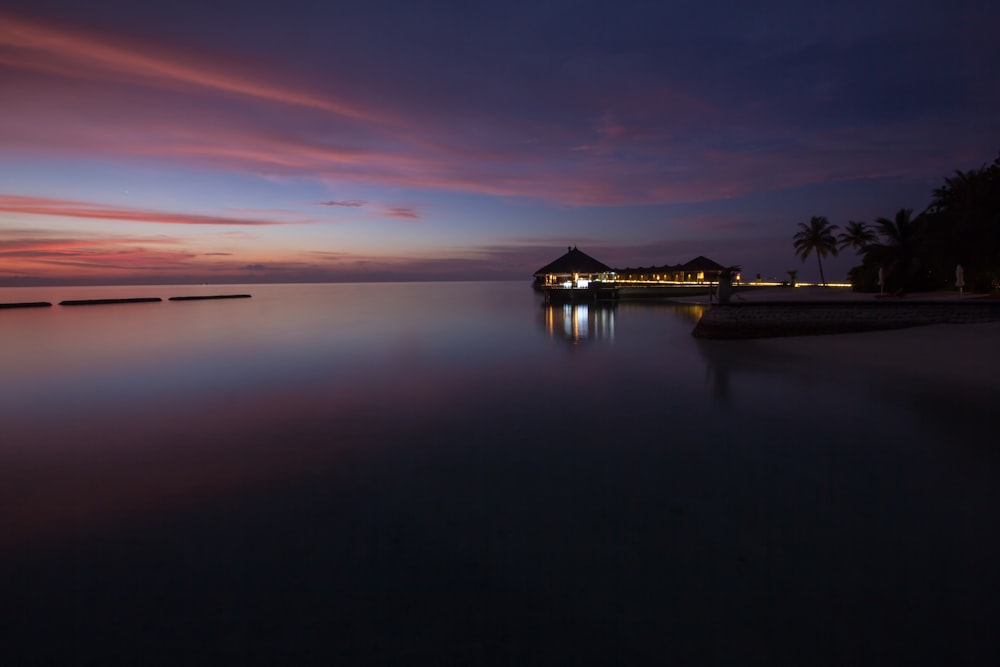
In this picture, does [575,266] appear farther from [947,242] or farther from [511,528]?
[511,528]

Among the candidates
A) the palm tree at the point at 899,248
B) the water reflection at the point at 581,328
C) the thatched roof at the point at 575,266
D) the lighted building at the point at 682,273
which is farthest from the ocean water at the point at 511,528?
the lighted building at the point at 682,273

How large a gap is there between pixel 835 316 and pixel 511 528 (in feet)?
57.1

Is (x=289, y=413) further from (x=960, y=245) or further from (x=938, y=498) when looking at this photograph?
(x=960, y=245)

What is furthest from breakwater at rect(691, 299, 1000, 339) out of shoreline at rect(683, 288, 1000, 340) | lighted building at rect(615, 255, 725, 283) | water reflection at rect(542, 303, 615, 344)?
lighted building at rect(615, 255, 725, 283)

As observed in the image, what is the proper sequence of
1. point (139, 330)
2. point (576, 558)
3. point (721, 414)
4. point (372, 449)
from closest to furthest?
point (576, 558), point (372, 449), point (721, 414), point (139, 330)

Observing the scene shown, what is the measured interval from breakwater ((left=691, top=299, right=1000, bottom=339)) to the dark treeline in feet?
24.5

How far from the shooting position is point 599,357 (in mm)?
17281

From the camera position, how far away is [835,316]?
56.6 ft

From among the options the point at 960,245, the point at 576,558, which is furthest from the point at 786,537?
the point at 960,245

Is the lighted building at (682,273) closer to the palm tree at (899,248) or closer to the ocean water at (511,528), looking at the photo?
the palm tree at (899,248)

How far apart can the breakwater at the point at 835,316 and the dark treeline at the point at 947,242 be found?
7467 millimetres

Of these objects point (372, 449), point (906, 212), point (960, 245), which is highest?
point (906, 212)

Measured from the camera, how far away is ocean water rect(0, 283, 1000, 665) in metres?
3.40

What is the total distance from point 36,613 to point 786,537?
647 cm
